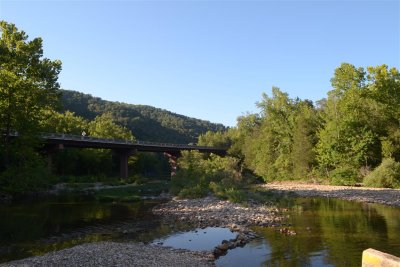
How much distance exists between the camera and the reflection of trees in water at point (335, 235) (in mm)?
13878

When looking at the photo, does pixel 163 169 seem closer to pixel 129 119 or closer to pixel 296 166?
pixel 129 119

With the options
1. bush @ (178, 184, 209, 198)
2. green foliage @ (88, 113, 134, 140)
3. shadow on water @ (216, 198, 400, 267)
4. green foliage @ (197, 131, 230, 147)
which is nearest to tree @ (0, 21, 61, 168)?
bush @ (178, 184, 209, 198)

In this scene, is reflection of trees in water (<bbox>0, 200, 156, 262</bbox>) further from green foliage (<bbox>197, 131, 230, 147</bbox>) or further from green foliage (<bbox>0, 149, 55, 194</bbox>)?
green foliage (<bbox>197, 131, 230, 147</bbox>)

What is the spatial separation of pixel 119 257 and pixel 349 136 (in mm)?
43943

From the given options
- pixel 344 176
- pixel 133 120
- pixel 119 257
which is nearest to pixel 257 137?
pixel 344 176

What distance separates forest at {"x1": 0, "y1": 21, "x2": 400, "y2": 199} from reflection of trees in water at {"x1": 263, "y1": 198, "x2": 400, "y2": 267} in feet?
31.2

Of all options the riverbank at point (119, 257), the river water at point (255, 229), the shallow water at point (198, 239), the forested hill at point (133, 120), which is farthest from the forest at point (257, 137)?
the forested hill at point (133, 120)

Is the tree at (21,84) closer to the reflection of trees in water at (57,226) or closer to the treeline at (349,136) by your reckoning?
the reflection of trees in water at (57,226)

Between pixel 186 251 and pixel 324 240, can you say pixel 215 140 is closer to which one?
pixel 324 240

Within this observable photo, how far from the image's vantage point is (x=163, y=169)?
121812mm

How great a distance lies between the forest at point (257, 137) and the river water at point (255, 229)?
8712 mm

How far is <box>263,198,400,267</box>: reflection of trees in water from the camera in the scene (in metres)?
13.9

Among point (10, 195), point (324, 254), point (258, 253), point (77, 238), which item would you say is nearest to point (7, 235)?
point (77, 238)

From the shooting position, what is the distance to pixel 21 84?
3209 centimetres
